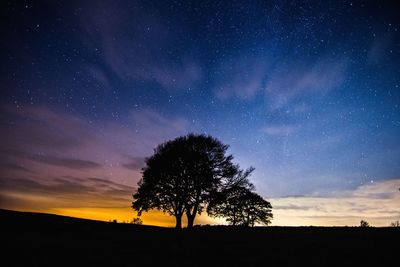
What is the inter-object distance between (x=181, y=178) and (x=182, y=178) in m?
0.13

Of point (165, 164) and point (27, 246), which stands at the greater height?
point (165, 164)

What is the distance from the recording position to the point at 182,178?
1426 inches

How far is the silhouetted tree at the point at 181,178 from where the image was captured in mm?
35969

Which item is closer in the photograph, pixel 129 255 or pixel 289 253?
pixel 289 253

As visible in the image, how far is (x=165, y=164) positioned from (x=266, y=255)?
84.8ft

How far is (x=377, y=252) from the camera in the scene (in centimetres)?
1023

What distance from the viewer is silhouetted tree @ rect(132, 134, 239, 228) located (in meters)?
36.0

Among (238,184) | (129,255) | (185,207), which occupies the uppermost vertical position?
(238,184)

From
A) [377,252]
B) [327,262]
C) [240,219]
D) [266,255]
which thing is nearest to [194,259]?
[266,255]

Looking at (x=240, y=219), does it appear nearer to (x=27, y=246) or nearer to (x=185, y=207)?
(x=185, y=207)

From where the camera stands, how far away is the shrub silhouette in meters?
36.0

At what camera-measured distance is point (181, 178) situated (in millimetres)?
36219

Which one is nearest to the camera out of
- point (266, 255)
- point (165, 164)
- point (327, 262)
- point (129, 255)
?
point (327, 262)

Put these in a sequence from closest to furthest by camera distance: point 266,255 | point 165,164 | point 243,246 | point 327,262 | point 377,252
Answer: point 327,262, point 377,252, point 266,255, point 243,246, point 165,164
